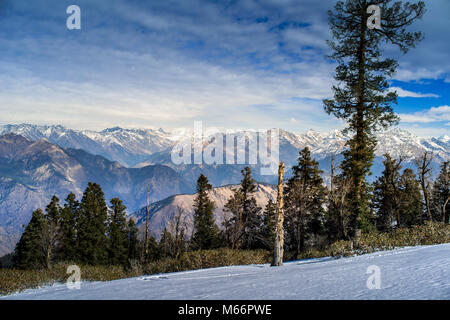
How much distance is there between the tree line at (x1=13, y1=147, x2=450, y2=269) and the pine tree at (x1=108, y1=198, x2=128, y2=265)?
177mm

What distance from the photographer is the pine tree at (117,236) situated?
52500 millimetres

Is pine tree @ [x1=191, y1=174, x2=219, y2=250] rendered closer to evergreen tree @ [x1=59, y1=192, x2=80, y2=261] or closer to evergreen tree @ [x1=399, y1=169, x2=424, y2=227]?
evergreen tree @ [x1=59, y1=192, x2=80, y2=261]

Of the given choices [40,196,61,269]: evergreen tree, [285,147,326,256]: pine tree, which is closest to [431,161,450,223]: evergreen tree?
[285,147,326,256]: pine tree

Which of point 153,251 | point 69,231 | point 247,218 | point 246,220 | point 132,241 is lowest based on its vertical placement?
point 153,251

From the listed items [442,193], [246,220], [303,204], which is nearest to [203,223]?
[246,220]

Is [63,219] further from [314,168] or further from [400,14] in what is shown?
[400,14]

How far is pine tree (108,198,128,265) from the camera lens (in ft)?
172

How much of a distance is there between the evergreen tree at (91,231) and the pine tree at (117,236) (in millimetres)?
1325

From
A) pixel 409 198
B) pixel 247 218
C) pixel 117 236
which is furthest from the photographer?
pixel 117 236

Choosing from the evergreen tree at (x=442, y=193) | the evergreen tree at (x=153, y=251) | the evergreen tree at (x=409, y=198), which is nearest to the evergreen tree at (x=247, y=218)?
the evergreen tree at (x=409, y=198)

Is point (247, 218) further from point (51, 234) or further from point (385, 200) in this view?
point (51, 234)

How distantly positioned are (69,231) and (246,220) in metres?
31.4

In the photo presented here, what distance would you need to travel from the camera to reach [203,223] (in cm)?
4909
